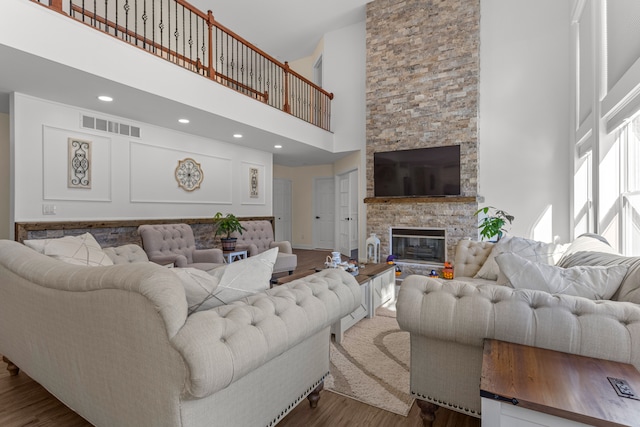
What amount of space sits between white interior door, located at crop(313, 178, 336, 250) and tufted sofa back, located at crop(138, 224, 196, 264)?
476cm

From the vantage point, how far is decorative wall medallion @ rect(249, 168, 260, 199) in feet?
23.0

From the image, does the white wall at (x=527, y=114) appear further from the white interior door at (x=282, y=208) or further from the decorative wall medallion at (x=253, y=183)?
the white interior door at (x=282, y=208)

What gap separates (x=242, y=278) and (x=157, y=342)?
0.49 m

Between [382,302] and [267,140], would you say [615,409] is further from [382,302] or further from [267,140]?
[267,140]

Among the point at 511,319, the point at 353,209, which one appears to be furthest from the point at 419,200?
the point at 511,319

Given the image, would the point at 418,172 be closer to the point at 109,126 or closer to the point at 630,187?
the point at 630,187

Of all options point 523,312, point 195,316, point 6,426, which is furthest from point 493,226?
point 6,426

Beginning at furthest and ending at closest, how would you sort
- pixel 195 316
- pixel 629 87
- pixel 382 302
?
pixel 382 302
pixel 629 87
pixel 195 316

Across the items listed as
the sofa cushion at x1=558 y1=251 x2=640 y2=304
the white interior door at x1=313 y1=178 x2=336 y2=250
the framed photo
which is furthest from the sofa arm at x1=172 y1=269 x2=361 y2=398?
the white interior door at x1=313 y1=178 x2=336 y2=250

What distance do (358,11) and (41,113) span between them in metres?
5.73

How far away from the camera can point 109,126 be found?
456 cm

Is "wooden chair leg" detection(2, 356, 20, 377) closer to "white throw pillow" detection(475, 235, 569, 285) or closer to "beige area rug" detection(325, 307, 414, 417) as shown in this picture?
"beige area rug" detection(325, 307, 414, 417)

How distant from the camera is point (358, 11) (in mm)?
6570

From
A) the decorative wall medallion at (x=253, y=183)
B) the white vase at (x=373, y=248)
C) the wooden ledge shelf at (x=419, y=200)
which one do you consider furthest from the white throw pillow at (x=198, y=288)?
the decorative wall medallion at (x=253, y=183)
